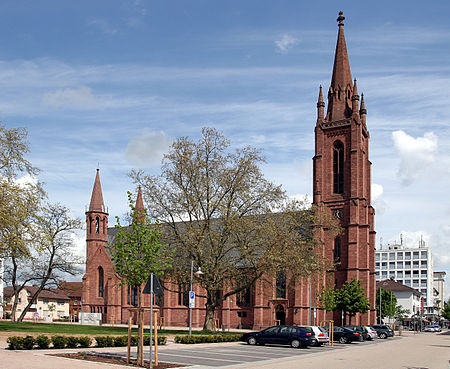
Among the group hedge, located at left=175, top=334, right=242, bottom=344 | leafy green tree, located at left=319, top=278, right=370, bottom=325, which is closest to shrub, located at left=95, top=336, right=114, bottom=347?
hedge, located at left=175, top=334, right=242, bottom=344

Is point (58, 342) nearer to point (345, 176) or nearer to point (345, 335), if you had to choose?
point (345, 335)

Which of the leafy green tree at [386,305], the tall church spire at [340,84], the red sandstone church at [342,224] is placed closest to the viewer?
the red sandstone church at [342,224]

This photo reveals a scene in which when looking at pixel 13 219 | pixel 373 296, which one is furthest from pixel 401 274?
pixel 13 219

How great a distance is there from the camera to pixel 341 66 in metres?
65.8

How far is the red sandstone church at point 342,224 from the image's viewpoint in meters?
58.7

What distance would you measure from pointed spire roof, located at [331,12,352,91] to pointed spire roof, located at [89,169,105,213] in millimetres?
36686

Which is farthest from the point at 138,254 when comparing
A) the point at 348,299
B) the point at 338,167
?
the point at 338,167

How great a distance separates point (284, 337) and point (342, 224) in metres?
32.2

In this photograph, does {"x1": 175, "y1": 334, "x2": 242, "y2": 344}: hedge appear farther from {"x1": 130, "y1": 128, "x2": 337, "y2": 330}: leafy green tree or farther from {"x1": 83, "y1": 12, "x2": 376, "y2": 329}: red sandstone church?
{"x1": 83, "y1": 12, "x2": 376, "y2": 329}: red sandstone church

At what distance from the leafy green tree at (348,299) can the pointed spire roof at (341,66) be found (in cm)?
2462

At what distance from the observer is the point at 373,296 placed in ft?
203

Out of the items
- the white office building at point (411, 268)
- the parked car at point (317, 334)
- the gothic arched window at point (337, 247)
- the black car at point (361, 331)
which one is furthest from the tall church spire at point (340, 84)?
the white office building at point (411, 268)

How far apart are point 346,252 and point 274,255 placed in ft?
81.7

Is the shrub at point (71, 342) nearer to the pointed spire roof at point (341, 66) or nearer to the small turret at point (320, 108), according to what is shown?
the small turret at point (320, 108)
